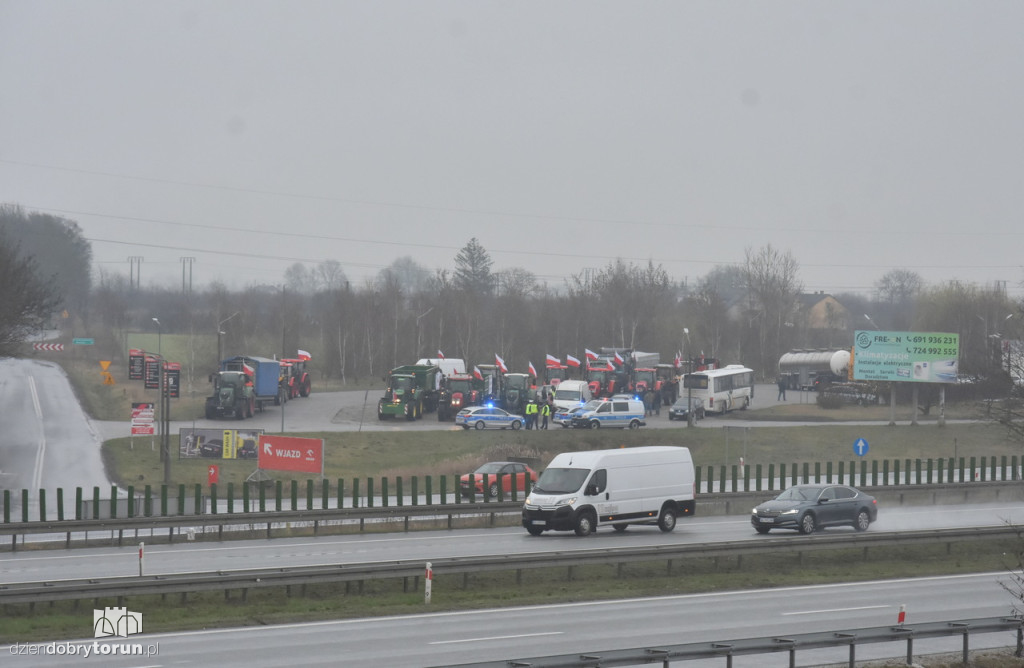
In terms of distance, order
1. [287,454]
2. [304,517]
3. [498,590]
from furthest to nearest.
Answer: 1. [287,454]
2. [304,517]
3. [498,590]

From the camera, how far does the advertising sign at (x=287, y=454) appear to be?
38.4 meters

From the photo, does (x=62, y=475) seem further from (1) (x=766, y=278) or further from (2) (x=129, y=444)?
(1) (x=766, y=278)

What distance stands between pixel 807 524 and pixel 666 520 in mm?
3838

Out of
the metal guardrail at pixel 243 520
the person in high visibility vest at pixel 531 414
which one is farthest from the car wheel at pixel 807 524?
the person in high visibility vest at pixel 531 414

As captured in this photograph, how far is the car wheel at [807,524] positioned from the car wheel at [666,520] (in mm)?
3506

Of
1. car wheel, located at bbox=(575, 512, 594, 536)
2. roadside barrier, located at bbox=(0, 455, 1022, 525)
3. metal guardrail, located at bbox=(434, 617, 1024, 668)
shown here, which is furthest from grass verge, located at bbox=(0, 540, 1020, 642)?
roadside barrier, located at bbox=(0, 455, 1022, 525)

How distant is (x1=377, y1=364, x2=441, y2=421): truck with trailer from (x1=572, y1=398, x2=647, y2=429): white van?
32.4 ft

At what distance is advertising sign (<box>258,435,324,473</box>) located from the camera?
38438 millimetres

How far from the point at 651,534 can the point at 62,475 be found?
89.2 feet

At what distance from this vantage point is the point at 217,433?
4806 centimetres

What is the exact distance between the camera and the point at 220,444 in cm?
4741

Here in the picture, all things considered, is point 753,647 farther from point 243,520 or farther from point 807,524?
point 243,520

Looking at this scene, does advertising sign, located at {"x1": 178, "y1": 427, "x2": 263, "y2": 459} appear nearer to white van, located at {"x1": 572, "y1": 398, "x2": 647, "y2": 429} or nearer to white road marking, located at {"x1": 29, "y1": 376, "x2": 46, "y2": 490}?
white road marking, located at {"x1": 29, "y1": 376, "x2": 46, "y2": 490}

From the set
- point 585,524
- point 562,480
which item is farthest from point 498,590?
point 585,524
